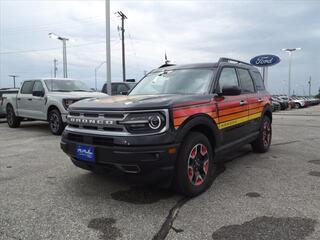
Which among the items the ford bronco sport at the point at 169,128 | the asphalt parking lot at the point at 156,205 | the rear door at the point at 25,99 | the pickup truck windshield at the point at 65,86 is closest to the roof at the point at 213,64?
the ford bronco sport at the point at 169,128

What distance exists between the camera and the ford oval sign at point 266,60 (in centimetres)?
2533

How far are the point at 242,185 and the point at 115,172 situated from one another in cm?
196

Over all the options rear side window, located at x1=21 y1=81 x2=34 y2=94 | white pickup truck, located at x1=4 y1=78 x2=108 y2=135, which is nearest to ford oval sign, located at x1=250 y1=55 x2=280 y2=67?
white pickup truck, located at x1=4 y1=78 x2=108 y2=135

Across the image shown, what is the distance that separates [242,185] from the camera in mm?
5059

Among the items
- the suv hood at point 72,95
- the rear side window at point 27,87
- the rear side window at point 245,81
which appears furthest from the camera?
the rear side window at point 27,87

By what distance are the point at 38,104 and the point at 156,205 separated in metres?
8.05

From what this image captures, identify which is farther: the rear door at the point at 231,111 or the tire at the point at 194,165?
the rear door at the point at 231,111

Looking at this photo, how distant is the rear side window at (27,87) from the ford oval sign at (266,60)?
1854 centimetres

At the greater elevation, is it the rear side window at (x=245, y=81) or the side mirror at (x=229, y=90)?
the rear side window at (x=245, y=81)

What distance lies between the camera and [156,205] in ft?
13.9

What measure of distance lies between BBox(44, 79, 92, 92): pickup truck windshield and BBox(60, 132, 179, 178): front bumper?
23.9ft

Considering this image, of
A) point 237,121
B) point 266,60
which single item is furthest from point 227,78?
point 266,60

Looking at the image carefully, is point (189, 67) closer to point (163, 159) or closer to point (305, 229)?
point (163, 159)

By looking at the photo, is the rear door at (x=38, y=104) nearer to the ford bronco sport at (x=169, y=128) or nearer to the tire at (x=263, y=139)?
the ford bronco sport at (x=169, y=128)
